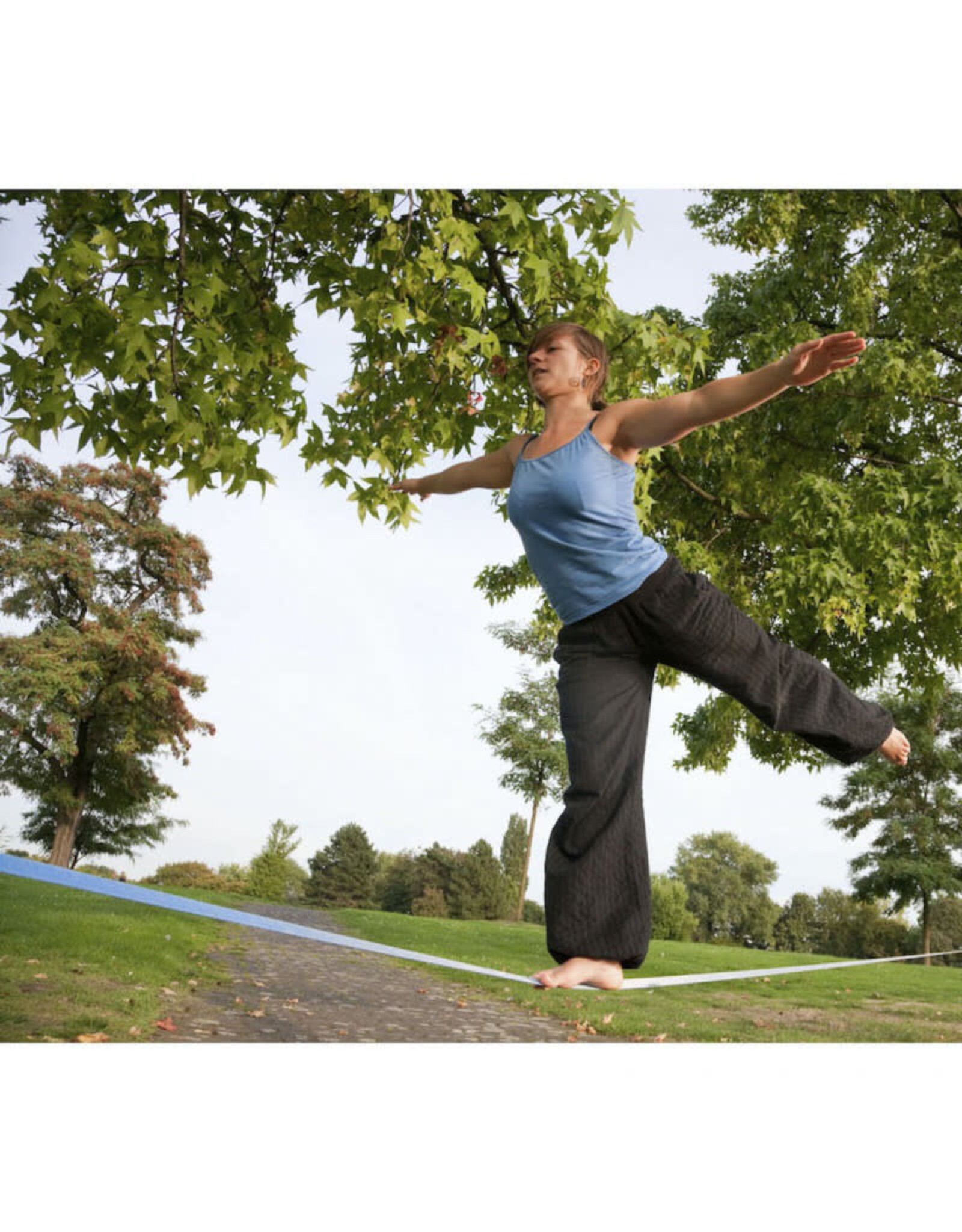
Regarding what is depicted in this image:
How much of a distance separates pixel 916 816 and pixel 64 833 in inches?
370

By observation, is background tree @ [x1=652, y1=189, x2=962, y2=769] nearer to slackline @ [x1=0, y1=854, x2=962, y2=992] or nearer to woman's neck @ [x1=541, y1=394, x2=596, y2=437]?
woman's neck @ [x1=541, y1=394, x2=596, y2=437]

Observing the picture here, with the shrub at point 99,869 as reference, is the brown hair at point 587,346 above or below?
above

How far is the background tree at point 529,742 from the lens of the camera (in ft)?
40.7

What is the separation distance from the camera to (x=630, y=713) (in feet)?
6.50

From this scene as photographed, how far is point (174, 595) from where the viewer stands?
11055mm

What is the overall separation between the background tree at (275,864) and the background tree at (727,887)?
189 inches

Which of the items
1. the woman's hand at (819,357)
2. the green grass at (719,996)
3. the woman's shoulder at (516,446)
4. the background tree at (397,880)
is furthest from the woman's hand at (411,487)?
the background tree at (397,880)

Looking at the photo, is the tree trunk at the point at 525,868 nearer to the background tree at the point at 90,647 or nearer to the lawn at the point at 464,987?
the lawn at the point at 464,987

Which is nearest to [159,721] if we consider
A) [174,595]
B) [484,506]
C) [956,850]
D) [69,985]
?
[174,595]

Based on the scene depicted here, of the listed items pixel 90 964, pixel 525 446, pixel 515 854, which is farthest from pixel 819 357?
pixel 515 854

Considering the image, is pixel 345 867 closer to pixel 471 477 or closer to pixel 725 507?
pixel 725 507

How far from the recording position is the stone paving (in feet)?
17.5

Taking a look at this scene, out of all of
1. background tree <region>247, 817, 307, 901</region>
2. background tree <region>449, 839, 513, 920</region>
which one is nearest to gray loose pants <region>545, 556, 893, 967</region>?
background tree <region>247, 817, 307, 901</region>
